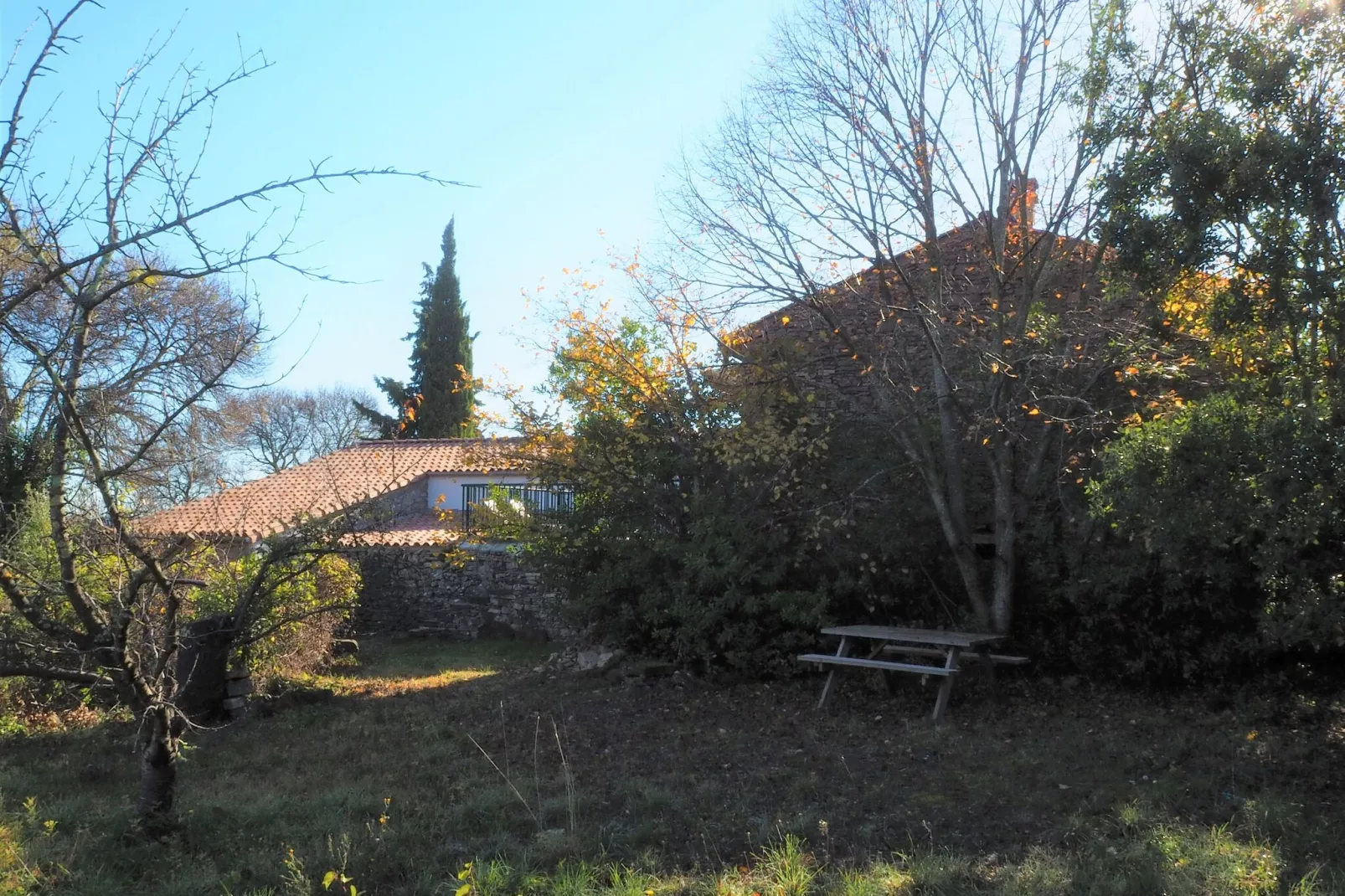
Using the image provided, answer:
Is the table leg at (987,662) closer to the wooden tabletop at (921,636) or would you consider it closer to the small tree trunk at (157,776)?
the wooden tabletop at (921,636)

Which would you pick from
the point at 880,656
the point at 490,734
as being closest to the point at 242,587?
the point at 490,734

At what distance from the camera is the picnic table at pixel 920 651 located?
8352 mm

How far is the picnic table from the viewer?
835 centimetres

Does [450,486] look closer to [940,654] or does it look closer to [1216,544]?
[940,654]

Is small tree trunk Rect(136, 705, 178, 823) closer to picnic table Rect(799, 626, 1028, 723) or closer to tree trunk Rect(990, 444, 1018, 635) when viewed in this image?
picnic table Rect(799, 626, 1028, 723)

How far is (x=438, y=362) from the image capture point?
31562 mm

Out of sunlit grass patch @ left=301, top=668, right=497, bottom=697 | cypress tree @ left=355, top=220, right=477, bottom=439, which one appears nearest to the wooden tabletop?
sunlit grass patch @ left=301, top=668, right=497, bottom=697

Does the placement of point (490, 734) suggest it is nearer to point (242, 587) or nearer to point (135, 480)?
point (242, 587)

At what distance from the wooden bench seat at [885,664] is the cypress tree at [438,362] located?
2225 cm

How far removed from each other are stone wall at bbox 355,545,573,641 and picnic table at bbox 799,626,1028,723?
24.7 feet

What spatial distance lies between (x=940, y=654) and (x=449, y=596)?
10959 mm

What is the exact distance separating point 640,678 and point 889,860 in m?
6.23

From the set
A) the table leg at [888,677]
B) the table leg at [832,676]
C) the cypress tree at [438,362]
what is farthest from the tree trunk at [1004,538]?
the cypress tree at [438,362]

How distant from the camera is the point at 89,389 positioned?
16.1 ft
